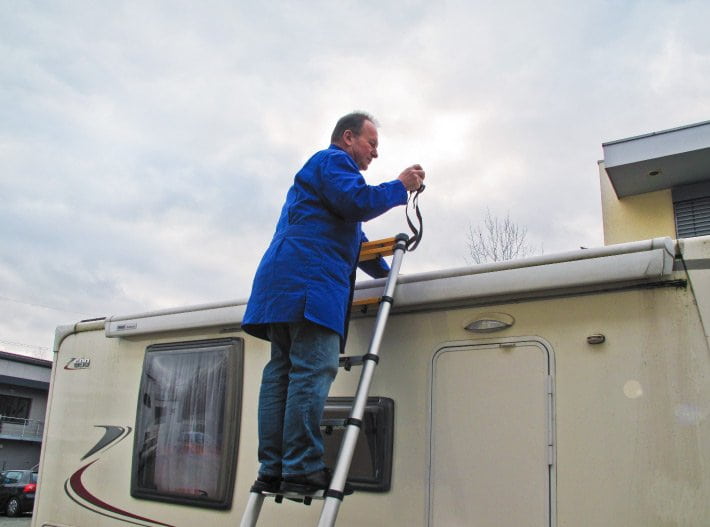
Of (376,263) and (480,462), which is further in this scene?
(376,263)

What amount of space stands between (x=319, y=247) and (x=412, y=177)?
1.72 feet

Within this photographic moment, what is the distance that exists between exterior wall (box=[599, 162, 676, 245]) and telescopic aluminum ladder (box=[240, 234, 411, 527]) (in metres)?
8.44

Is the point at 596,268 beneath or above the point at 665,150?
beneath

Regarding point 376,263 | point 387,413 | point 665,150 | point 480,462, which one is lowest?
point 480,462

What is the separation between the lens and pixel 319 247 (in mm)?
2783

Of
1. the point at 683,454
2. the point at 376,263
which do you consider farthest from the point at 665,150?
the point at 683,454

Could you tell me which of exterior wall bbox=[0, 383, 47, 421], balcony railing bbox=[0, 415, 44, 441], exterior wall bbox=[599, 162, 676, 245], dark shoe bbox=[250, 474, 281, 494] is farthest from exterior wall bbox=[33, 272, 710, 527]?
exterior wall bbox=[0, 383, 47, 421]

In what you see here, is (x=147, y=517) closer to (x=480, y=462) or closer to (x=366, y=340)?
(x=366, y=340)

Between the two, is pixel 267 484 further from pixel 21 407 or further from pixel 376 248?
pixel 21 407

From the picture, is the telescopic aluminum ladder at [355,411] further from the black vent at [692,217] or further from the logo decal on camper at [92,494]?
the black vent at [692,217]

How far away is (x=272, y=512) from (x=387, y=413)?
2.54ft

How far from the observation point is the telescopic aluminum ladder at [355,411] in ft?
7.94

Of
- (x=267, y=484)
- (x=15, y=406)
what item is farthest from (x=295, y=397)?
(x=15, y=406)

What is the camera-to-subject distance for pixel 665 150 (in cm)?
971
